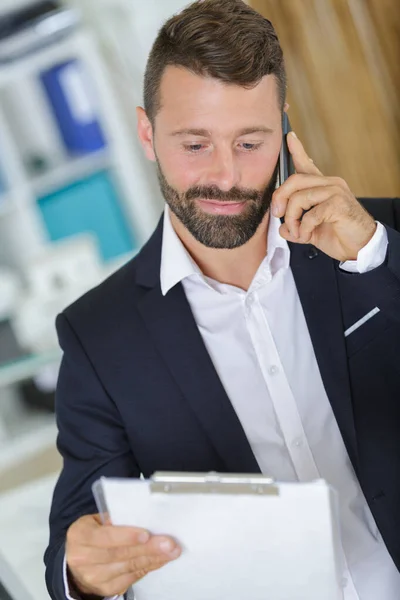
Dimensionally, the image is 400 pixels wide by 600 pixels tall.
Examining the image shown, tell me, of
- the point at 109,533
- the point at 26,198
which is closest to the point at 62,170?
the point at 26,198

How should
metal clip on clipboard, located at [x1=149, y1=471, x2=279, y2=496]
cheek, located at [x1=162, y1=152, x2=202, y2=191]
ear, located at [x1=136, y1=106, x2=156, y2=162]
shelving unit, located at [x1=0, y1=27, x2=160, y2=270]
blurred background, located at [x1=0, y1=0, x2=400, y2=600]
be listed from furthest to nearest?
shelving unit, located at [x1=0, y1=27, x2=160, y2=270] < blurred background, located at [x1=0, y1=0, x2=400, y2=600] < ear, located at [x1=136, y1=106, x2=156, y2=162] < cheek, located at [x1=162, y1=152, x2=202, y2=191] < metal clip on clipboard, located at [x1=149, y1=471, x2=279, y2=496]

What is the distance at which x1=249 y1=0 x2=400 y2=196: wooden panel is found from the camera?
8.24ft

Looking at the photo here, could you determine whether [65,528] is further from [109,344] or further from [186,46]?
[186,46]

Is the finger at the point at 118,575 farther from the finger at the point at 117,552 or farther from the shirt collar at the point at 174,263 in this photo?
the shirt collar at the point at 174,263

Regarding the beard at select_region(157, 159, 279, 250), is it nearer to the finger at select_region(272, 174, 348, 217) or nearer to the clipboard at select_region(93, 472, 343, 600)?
the finger at select_region(272, 174, 348, 217)

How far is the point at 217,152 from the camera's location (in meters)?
1.31

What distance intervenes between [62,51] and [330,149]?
4.94ft

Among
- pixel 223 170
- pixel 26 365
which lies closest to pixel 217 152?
pixel 223 170

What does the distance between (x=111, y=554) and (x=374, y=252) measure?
63cm

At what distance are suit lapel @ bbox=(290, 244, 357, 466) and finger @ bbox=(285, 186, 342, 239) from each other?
0.59 feet

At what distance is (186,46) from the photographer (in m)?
1.33

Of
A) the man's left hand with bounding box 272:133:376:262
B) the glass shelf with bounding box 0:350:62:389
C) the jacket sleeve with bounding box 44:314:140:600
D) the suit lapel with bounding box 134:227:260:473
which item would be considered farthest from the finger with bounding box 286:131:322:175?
the glass shelf with bounding box 0:350:62:389

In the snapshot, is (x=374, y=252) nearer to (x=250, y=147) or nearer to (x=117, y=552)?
(x=250, y=147)

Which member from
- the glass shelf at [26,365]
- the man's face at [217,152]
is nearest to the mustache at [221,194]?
the man's face at [217,152]
